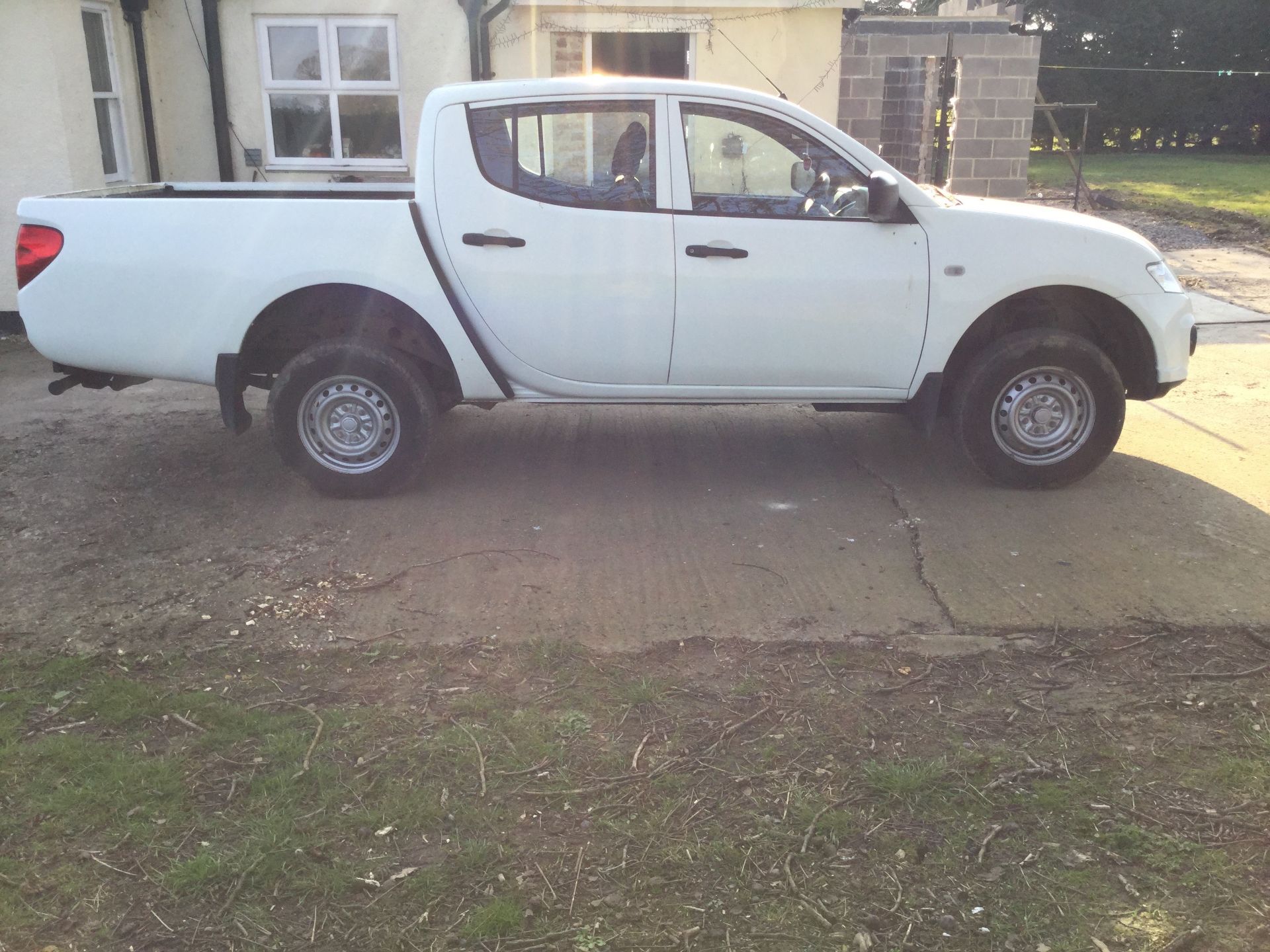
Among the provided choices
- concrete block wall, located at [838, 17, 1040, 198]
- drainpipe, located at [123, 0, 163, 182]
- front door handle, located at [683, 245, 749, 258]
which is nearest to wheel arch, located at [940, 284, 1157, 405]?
front door handle, located at [683, 245, 749, 258]

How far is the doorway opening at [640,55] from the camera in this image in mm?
12547

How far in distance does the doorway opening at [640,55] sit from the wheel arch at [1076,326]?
718 centimetres

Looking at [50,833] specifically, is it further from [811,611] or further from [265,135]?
[265,135]

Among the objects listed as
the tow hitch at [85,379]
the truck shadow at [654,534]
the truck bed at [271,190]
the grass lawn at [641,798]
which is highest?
the truck bed at [271,190]

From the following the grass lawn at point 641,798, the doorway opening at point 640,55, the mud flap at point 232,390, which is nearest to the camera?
the grass lawn at point 641,798

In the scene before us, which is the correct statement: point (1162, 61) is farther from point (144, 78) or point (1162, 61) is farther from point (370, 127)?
point (144, 78)

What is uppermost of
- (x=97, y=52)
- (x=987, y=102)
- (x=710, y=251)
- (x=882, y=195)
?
(x=97, y=52)

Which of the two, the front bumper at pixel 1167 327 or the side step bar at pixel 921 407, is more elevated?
the front bumper at pixel 1167 327

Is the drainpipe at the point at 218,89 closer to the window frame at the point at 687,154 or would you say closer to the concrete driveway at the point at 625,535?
the concrete driveway at the point at 625,535

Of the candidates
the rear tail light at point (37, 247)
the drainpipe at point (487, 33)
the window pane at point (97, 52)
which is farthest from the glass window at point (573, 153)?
the window pane at point (97, 52)

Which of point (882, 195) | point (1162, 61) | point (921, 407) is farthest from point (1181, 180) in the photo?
point (882, 195)

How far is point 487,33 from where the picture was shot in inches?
428

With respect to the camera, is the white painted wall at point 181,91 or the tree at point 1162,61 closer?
the white painted wall at point 181,91

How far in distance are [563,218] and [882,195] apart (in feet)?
4.98
